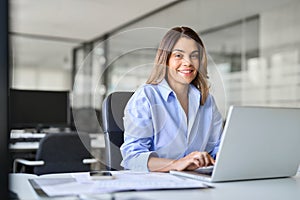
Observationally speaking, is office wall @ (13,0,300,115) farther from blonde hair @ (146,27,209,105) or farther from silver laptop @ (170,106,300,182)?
silver laptop @ (170,106,300,182)

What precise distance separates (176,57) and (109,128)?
39 cm

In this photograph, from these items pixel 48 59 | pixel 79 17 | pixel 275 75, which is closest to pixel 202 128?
pixel 275 75

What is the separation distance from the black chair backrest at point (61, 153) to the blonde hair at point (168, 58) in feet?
5.17

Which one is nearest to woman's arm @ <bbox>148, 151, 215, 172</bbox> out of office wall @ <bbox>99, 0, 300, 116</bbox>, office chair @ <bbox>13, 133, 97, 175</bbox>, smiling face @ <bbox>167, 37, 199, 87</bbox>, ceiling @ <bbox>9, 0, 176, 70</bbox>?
smiling face @ <bbox>167, 37, 199, 87</bbox>

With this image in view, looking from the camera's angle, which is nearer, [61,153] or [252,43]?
[61,153]

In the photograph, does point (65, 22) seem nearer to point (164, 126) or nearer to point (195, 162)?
point (164, 126)

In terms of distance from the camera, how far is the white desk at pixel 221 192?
0.80 metres

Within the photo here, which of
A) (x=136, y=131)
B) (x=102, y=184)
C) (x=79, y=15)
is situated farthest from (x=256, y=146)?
(x=79, y=15)

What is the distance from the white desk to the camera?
2.64 ft

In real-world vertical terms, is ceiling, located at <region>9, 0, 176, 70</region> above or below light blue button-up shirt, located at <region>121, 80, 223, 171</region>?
above

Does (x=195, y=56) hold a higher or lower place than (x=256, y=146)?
higher

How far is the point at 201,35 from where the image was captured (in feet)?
17.2

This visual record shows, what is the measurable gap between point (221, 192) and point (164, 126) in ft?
2.06

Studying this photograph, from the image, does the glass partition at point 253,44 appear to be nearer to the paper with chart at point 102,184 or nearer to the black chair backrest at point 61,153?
the black chair backrest at point 61,153
